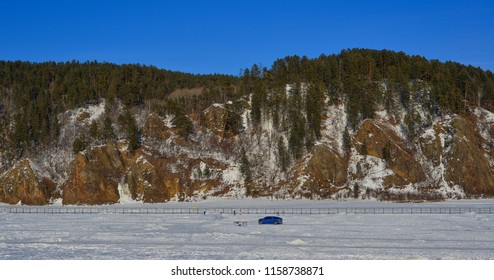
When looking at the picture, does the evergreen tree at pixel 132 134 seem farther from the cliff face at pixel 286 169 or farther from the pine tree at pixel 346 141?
the pine tree at pixel 346 141

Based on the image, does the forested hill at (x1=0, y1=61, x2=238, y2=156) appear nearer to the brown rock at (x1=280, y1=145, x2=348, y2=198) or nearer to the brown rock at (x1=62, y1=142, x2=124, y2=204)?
the brown rock at (x1=62, y1=142, x2=124, y2=204)

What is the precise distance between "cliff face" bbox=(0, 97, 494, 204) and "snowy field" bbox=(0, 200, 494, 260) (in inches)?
1162

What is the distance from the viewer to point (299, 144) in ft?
313

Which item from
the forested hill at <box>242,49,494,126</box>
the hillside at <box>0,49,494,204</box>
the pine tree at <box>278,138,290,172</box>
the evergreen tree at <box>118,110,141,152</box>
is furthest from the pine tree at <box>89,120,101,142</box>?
the pine tree at <box>278,138,290,172</box>

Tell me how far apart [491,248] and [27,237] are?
36.8m

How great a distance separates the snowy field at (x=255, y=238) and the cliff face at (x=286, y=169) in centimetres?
2952

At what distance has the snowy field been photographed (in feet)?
104

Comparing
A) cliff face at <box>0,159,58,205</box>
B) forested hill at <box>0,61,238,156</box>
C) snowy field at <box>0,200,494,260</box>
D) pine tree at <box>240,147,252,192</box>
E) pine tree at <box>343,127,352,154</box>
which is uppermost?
forested hill at <box>0,61,238,156</box>

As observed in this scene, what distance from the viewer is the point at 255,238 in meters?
39.2

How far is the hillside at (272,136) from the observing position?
288 feet

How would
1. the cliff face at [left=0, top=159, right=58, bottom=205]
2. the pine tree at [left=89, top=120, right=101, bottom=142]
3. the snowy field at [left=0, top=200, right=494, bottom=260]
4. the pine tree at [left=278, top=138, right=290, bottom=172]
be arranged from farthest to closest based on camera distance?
the pine tree at [left=89, top=120, right=101, bottom=142]
the pine tree at [left=278, top=138, right=290, bottom=172]
the cliff face at [left=0, top=159, right=58, bottom=205]
the snowy field at [left=0, top=200, right=494, bottom=260]

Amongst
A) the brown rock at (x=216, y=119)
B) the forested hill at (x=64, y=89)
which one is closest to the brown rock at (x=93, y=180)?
the brown rock at (x=216, y=119)

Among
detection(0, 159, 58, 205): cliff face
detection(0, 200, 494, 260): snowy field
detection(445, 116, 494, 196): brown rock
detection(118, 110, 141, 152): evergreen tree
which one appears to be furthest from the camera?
detection(118, 110, 141, 152): evergreen tree
